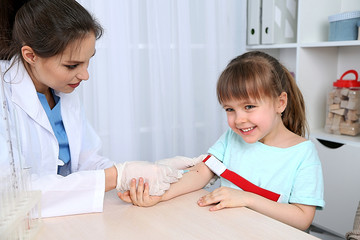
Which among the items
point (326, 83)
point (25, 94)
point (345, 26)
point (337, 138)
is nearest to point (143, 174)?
point (25, 94)

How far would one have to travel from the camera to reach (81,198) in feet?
2.95

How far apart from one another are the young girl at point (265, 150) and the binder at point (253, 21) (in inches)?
46.4

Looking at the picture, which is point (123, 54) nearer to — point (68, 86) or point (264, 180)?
point (68, 86)

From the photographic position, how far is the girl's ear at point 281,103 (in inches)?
43.8

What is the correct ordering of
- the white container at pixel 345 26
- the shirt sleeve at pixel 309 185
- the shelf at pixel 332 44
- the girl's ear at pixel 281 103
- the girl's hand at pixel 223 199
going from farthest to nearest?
1. the white container at pixel 345 26
2. the shelf at pixel 332 44
3. the girl's ear at pixel 281 103
4. the shirt sleeve at pixel 309 185
5. the girl's hand at pixel 223 199

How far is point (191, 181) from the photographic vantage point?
41.8 inches

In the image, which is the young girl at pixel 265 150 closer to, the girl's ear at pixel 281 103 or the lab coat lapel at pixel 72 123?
the girl's ear at pixel 281 103

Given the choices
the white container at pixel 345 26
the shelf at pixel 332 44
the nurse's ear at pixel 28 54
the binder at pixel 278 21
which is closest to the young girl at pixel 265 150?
the nurse's ear at pixel 28 54

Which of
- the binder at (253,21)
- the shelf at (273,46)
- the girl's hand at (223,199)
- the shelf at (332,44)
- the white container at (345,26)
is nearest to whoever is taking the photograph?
the girl's hand at (223,199)

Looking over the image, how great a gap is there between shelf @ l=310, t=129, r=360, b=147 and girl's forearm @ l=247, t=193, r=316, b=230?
3.26 feet

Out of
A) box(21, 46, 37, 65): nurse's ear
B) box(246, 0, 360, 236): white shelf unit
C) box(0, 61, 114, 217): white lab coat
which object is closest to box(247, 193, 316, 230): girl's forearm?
box(0, 61, 114, 217): white lab coat

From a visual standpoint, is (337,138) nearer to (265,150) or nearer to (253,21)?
(253,21)

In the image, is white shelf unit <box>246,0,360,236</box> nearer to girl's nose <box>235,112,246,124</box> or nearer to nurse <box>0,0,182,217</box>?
girl's nose <box>235,112,246,124</box>

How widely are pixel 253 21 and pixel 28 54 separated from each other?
154 centimetres
